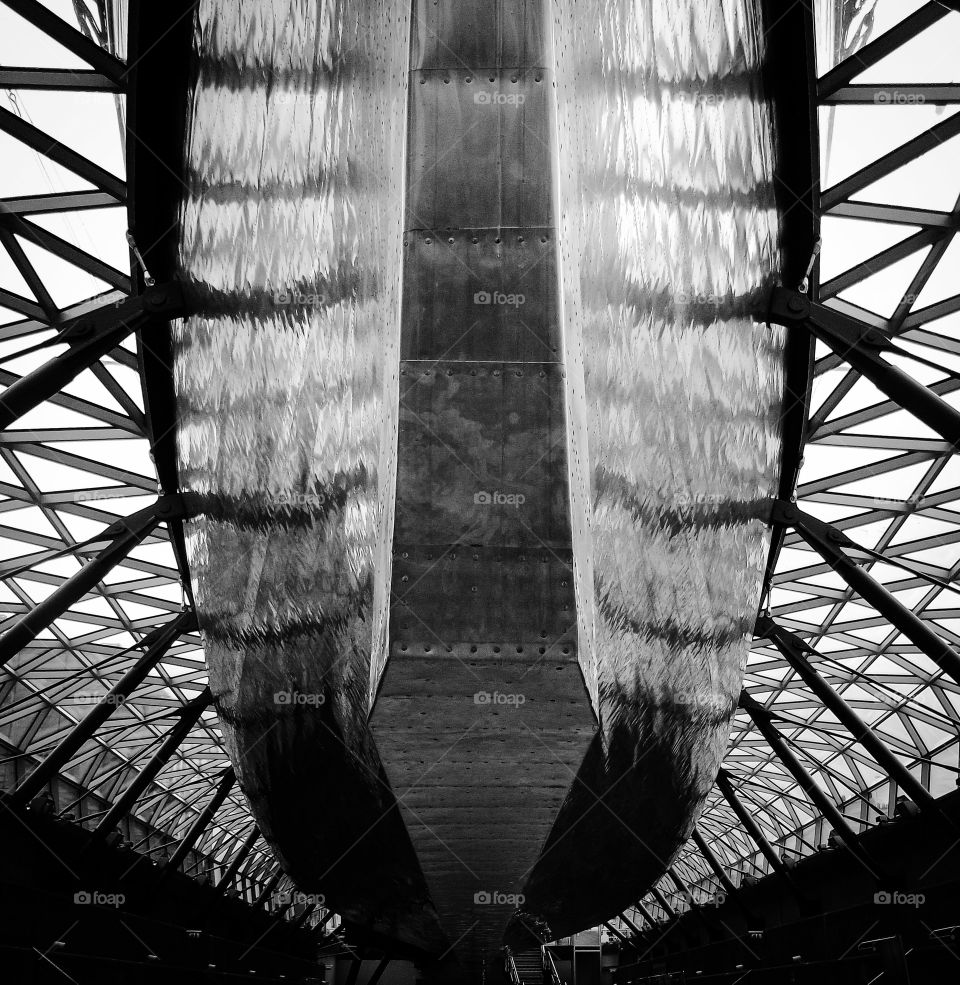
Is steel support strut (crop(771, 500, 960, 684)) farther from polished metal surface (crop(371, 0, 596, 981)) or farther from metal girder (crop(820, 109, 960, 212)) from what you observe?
polished metal surface (crop(371, 0, 596, 981))

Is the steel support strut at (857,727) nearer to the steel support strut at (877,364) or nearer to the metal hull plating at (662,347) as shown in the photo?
the metal hull plating at (662,347)

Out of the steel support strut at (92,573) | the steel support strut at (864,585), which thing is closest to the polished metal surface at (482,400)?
the steel support strut at (864,585)

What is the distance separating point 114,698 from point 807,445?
19.7 meters

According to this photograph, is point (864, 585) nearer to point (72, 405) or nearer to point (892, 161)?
point (892, 161)

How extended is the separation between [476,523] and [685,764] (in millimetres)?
15039

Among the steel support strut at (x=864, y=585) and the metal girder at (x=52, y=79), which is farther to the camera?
the steel support strut at (x=864, y=585)

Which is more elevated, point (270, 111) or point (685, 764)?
Result: point (270, 111)

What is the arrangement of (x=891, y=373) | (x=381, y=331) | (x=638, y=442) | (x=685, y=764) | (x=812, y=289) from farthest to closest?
(x=685, y=764) → (x=812, y=289) → (x=891, y=373) → (x=638, y=442) → (x=381, y=331)

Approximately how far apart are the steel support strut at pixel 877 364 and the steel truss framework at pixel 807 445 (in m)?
0.08

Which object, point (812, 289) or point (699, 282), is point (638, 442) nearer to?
point (699, 282)

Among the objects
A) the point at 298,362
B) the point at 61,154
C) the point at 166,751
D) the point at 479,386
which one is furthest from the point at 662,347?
the point at 166,751

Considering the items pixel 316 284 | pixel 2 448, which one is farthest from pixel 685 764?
pixel 2 448

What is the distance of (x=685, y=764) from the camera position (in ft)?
71.5

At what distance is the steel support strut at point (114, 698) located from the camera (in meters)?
26.5
